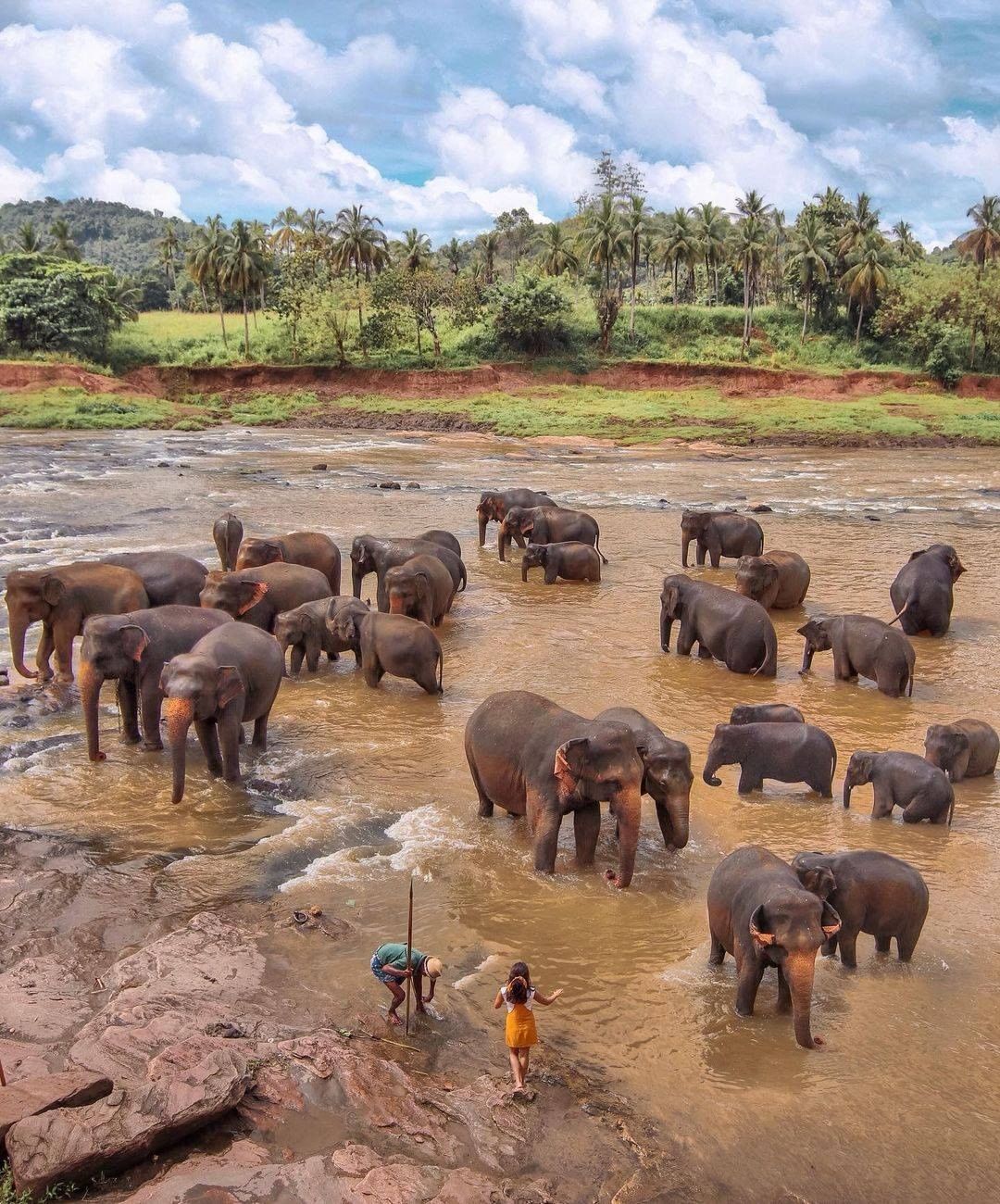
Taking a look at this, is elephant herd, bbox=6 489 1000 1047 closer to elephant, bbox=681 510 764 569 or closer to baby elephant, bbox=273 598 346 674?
baby elephant, bbox=273 598 346 674

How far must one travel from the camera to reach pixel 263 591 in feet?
41.5

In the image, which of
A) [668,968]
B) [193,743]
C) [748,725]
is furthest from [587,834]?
[193,743]

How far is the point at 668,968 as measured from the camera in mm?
6926

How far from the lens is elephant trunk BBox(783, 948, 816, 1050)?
5.93 metres

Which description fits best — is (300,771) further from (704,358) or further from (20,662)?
(704,358)

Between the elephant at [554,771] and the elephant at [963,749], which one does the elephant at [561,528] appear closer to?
the elephant at [963,749]

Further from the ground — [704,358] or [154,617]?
[704,358]

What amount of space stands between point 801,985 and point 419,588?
8627 mm

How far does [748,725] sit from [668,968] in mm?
3164

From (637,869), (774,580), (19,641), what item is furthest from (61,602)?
(774,580)

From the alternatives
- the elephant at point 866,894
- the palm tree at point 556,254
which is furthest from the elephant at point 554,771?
the palm tree at point 556,254

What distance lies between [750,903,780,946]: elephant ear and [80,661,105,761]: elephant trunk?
20.0 ft

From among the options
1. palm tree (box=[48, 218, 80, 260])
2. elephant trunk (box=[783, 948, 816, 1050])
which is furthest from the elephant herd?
palm tree (box=[48, 218, 80, 260])

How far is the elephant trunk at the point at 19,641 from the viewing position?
1143cm
